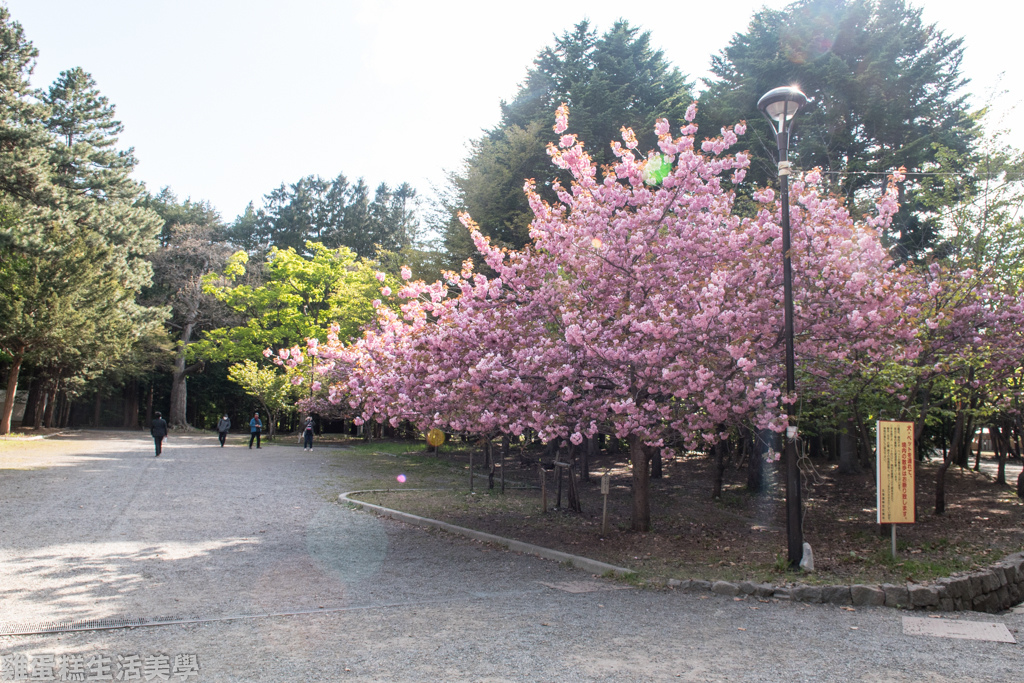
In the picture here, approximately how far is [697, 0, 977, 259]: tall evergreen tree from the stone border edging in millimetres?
14678

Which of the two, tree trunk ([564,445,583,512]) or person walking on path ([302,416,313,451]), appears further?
person walking on path ([302,416,313,451])

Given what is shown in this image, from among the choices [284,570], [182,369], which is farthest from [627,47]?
[182,369]

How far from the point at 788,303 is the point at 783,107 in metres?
2.75

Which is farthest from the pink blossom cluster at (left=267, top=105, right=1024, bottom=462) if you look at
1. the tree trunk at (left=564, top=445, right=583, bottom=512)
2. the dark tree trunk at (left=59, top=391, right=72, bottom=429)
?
the dark tree trunk at (left=59, top=391, right=72, bottom=429)

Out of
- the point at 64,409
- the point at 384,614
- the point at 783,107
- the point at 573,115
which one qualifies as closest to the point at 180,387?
the point at 64,409

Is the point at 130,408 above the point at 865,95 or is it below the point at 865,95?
below

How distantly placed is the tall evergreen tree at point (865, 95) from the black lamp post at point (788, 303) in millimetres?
14479

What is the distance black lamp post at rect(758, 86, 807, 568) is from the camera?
28.4 feet

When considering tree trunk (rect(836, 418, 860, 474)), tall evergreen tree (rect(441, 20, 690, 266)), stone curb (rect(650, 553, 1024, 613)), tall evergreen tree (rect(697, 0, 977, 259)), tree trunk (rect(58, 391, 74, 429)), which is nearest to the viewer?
stone curb (rect(650, 553, 1024, 613))

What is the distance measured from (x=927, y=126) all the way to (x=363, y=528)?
2282 cm

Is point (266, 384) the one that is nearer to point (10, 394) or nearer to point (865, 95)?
point (10, 394)

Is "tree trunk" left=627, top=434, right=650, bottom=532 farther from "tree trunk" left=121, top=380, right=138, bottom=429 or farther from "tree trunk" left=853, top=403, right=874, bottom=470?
"tree trunk" left=121, top=380, right=138, bottom=429

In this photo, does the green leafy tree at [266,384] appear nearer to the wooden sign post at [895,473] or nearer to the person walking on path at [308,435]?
the person walking on path at [308,435]

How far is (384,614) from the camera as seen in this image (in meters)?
6.77
